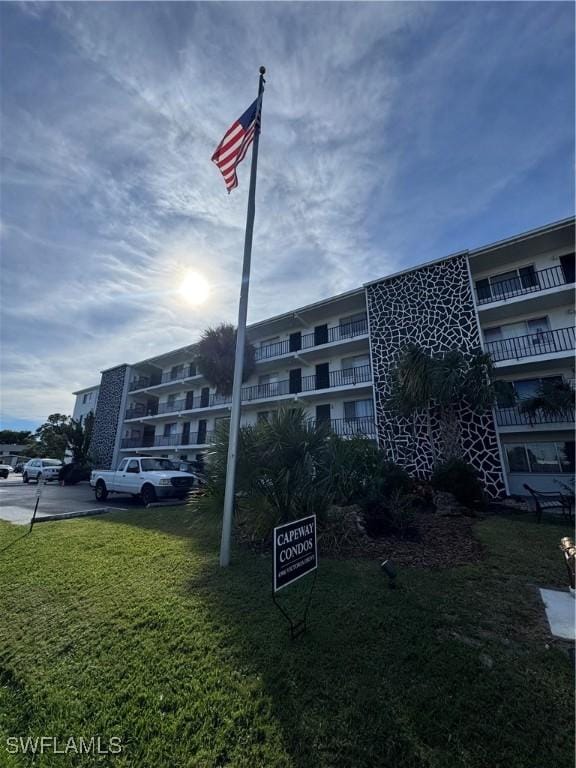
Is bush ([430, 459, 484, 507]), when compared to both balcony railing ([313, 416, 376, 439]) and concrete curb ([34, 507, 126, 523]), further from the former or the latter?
concrete curb ([34, 507, 126, 523])

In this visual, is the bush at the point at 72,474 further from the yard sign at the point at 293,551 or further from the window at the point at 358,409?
the yard sign at the point at 293,551

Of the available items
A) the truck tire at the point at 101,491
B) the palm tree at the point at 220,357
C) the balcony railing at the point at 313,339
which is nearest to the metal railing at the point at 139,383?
the palm tree at the point at 220,357

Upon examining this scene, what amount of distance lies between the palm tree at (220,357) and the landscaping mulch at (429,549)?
15.7m

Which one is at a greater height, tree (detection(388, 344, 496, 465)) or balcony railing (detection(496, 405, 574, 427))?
tree (detection(388, 344, 496, 465))

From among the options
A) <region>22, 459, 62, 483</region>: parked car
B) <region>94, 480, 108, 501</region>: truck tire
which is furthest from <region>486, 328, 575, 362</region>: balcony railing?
<region>22, 459, 62, 483</region>: parked car

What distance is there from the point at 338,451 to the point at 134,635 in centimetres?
542

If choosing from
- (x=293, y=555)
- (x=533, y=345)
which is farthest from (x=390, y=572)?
(x=533, y=345)

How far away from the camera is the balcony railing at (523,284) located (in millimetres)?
13141

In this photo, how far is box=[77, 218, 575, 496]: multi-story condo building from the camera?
41.8ft

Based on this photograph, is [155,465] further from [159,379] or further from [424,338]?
[159,379]

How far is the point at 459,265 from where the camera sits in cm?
1462

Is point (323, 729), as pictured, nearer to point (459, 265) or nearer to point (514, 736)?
point (514, 736)

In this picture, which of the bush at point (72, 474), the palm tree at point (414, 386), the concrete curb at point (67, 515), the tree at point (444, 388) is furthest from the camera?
the bush at point (72, 474)

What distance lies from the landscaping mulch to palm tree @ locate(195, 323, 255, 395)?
15.7 meters
